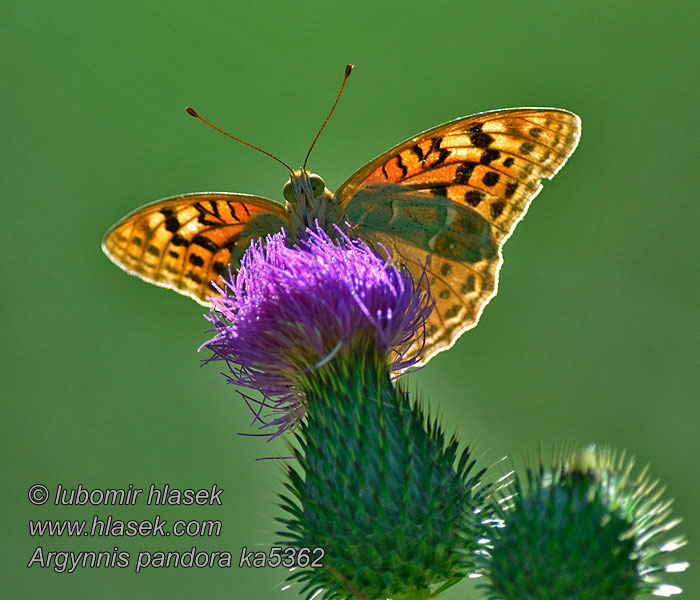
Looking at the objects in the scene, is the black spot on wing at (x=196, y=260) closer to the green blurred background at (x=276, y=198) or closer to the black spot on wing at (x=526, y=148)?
the black spot on wing at (x=526, y=148)

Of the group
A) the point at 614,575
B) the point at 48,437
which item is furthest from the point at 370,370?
the point at 48,437

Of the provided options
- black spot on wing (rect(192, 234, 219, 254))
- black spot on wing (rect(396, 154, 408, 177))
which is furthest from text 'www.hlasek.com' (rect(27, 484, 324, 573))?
black spot on wing (rect(396, 154, 408, 177))

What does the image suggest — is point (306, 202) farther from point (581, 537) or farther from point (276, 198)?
point (276, 198)

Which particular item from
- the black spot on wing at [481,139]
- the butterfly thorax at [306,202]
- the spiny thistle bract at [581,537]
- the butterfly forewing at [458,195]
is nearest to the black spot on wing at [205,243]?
the butterfly thorax at [306,202]

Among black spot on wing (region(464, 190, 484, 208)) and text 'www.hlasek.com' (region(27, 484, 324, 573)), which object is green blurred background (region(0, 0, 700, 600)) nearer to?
text 'www.hlasek.com' (region(27, 484, 324, 573))

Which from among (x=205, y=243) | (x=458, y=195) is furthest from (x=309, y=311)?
(x=458, y=195)

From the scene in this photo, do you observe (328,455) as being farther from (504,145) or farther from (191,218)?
(504,145)
